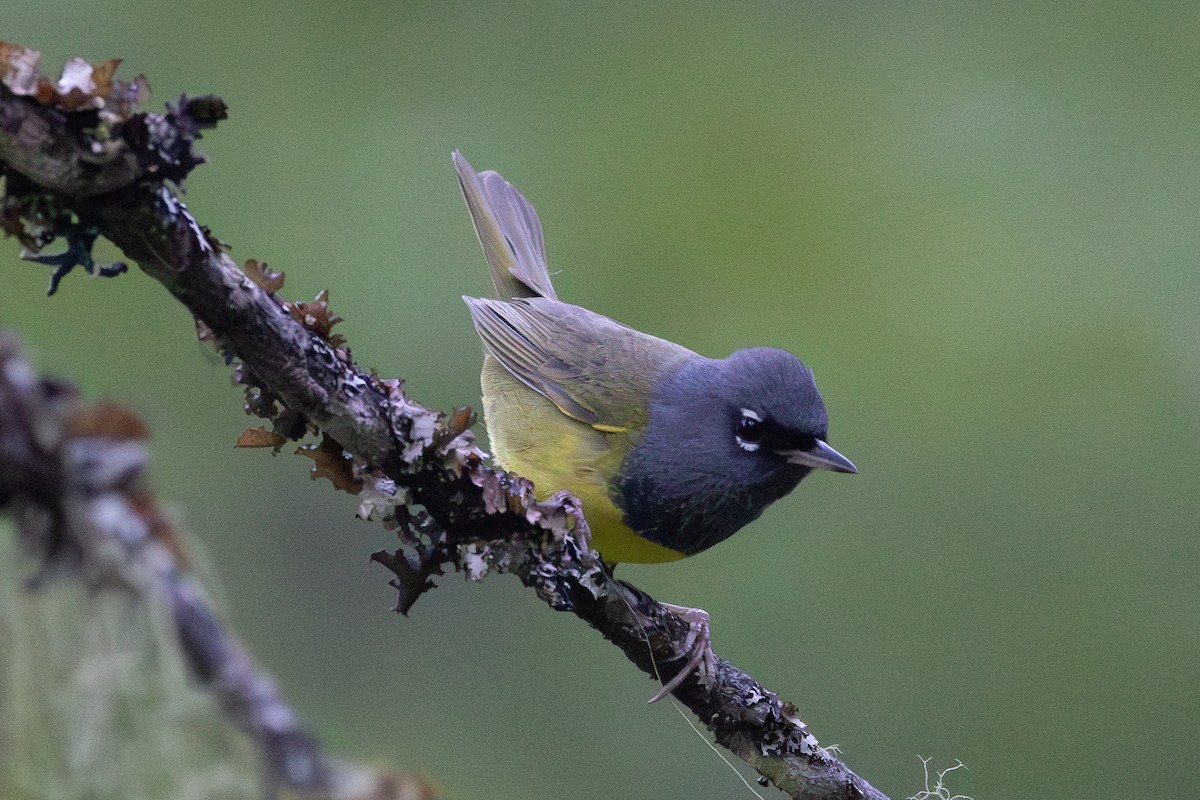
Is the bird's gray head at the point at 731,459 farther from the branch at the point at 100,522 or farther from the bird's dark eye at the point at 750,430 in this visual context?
the branch at the point at 100,522

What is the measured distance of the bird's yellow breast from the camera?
3051mm

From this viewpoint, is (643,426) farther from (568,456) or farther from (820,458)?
(820,458)

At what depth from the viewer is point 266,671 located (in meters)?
0.94

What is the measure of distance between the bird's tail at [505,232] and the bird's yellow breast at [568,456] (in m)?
0.50

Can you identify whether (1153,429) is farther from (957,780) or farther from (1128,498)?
(957,780)

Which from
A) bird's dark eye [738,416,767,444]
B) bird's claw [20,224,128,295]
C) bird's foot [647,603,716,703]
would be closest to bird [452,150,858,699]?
bird's dark eye [738,416,767,444]

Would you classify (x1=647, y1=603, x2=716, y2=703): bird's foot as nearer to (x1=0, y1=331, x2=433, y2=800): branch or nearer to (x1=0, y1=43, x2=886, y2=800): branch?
(x1=0, y1=43, x2=886, y2=800): branch

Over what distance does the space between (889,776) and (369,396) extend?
4.39 m

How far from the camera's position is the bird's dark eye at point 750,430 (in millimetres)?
3047

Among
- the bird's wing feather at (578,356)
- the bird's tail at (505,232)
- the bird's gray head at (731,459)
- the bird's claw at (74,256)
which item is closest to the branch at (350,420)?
the bird's claw at (74,256)

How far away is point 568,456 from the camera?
3.23 metres

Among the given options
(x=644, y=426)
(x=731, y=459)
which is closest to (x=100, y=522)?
(x=731, y=459)

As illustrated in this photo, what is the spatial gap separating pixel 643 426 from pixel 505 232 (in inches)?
45.3


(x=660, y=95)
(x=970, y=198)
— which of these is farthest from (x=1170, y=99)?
(x=660, y=95)
